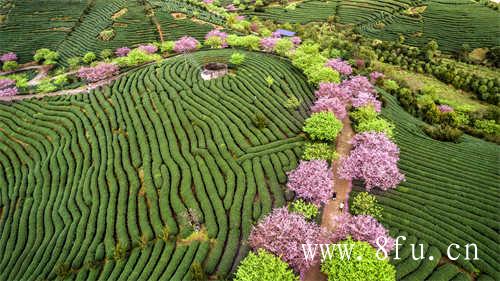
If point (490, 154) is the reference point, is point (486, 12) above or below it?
above

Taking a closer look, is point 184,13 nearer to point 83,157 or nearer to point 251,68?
point 251,68

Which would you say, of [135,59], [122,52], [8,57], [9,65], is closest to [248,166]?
[135,59]

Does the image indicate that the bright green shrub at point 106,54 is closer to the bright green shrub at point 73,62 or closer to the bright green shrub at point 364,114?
the bright green shrub at point 73,62

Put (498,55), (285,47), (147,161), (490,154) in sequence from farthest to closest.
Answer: (498,55) → (285,47) → (490,154) → (147,161)

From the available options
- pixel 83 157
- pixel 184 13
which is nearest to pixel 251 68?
pixel 83 157

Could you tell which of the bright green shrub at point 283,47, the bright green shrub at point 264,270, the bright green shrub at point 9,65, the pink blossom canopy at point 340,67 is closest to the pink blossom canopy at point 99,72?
the bright green shrub at point 9,65

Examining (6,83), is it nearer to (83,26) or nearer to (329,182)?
(83,26)

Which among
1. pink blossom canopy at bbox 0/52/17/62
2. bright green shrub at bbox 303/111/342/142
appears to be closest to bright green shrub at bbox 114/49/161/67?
pink blossom canopy at bbox 0/52/17/62
